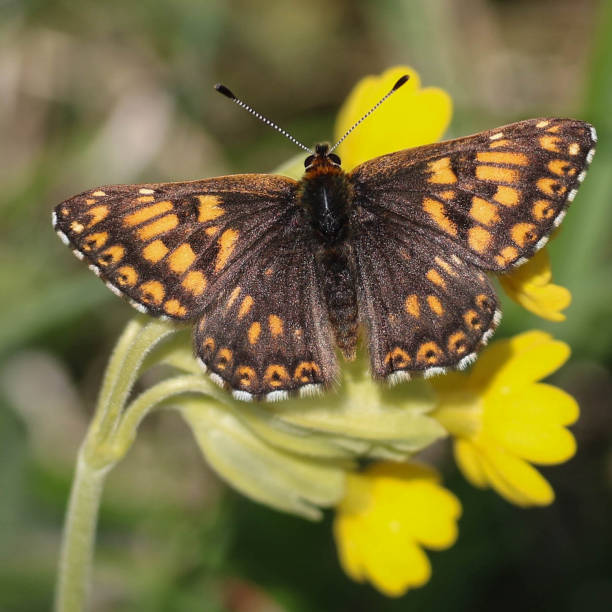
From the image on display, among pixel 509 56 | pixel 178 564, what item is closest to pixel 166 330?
pixel 178 564

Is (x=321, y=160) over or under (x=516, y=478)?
over

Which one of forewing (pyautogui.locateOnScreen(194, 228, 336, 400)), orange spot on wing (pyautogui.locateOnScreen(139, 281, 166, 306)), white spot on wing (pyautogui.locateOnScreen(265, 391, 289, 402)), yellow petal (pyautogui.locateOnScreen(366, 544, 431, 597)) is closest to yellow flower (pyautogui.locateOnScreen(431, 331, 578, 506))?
yellow petal (pyautogui.locateOnScreen(366, 544, 431, 597))

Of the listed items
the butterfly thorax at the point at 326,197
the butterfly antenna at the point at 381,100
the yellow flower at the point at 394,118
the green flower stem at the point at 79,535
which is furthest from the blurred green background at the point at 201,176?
the butterfly thorax at the point at 326,197

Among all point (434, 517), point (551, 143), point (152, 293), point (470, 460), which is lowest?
point (434, 517)

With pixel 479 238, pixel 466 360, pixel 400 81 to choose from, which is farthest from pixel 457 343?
pixel 400 81

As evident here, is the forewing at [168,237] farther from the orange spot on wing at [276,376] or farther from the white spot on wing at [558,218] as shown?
the white spot on wing at [558,218]

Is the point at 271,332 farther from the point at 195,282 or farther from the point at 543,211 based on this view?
the point at 543,211

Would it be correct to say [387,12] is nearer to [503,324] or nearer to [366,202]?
[503,324]
